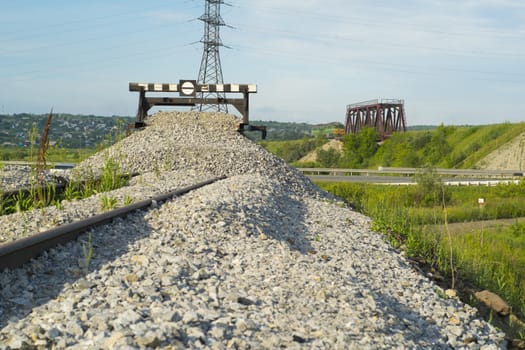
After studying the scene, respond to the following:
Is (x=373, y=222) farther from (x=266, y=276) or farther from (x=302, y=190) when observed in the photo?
(x=266, y=276)

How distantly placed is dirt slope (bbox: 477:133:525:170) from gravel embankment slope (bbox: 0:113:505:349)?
143ft

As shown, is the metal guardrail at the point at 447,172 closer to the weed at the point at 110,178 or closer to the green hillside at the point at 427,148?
the green hillside at the point at 427,148

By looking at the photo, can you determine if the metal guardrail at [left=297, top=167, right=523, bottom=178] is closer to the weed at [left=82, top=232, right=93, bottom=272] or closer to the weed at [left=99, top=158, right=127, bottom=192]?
the weed at [left=99, top=158, right=127, bottom=192]

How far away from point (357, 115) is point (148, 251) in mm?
66543

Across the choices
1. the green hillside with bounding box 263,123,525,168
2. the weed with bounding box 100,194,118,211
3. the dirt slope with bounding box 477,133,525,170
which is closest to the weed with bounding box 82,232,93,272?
the weed with bounding box 100,194,118,211

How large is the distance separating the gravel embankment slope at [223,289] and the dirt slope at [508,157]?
43479mm

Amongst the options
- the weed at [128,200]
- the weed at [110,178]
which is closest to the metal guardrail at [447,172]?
the weed at [110,178]

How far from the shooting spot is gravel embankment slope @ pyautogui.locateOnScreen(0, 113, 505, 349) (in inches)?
146

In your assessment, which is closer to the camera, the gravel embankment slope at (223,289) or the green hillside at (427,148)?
the gravel embankment slope at (223,289)

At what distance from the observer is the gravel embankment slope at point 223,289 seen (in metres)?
→ 3.71

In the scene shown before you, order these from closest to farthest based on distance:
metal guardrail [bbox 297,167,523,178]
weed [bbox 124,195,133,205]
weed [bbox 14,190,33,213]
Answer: weed [bbox 124,195,133,205] < weed [bbox 14,190,33,213] < metal guardrail [bbox 297,167,523,178]

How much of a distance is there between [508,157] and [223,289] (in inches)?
1938

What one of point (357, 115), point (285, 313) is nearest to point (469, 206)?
point (285, 313)

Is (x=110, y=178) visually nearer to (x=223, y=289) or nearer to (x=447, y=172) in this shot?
(x=223, y=289)
